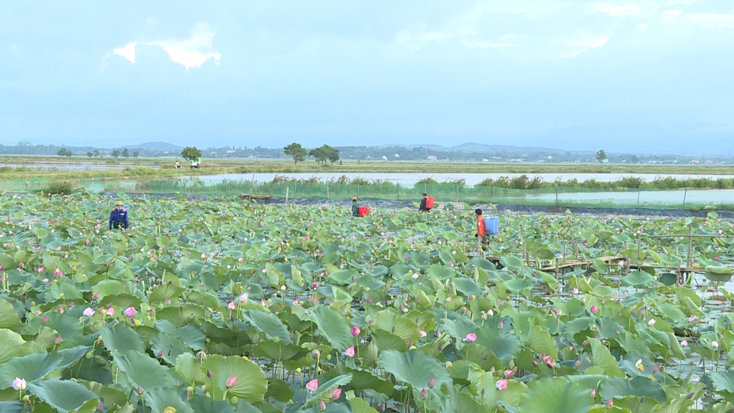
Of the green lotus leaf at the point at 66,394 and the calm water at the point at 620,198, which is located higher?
the green lotus leaf at the point at 66,394

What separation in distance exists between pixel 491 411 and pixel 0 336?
2.44 metres

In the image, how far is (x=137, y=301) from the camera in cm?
429

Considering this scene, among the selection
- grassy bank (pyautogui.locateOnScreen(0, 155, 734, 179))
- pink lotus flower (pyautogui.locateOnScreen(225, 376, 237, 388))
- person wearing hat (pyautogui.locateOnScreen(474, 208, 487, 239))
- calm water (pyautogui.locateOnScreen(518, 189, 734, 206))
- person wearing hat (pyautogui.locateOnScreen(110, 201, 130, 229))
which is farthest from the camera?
grassy bank (pyautogui.locateOnScreen(0, 155, 734, 179))

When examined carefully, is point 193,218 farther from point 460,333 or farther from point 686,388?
point 686,388

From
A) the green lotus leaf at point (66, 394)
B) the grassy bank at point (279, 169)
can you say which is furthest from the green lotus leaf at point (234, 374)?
the grassy bank at point (279, 169)

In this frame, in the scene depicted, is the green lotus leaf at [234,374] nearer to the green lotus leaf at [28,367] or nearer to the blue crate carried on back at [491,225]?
the green lotus leaf at [28,367]

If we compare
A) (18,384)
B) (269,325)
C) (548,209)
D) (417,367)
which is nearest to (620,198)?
(548,209)

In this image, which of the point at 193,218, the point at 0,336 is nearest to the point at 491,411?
the point at 0,336

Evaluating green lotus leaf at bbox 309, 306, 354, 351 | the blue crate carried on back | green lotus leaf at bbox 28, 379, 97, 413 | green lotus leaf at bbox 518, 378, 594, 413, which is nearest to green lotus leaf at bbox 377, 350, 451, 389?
green lotus leaf at bbox 518, 378, 594, 413

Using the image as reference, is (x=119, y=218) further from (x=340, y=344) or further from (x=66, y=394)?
(x=66, y=394)

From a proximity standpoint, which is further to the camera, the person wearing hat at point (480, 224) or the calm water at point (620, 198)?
the calm water at point (620, 198)

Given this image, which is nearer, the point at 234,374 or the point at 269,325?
the point at 234,374

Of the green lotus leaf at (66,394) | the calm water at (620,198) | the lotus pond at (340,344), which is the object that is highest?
the green lotus leaf at (66,394)

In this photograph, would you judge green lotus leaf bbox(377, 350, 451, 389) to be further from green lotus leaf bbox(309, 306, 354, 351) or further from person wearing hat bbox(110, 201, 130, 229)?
person wearing hat bbox(110, 201, 130, 229)
